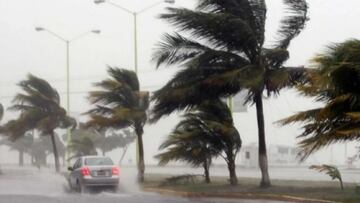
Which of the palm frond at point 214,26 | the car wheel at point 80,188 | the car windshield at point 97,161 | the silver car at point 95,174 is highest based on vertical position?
the palm frond at point 214,26

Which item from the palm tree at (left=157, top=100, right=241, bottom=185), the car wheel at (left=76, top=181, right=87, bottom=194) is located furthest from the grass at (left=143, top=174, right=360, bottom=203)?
the car wheel at (left=76, top=181, right=87, bottom=194)

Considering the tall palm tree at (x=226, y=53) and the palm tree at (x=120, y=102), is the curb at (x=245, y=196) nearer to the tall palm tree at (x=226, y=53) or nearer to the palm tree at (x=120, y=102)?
the tall palm tree at (x=226, y=53)

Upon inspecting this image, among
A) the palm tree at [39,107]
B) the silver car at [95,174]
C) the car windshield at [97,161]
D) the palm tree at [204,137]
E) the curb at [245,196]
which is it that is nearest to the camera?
the curb at [245,196]

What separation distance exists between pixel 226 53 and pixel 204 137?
3185mm

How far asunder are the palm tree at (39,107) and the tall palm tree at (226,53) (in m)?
22.3

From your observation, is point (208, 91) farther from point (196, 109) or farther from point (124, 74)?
point (124, 74)

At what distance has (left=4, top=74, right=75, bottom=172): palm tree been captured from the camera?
45719 mm

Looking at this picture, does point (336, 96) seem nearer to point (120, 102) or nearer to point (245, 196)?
point (245, 196)

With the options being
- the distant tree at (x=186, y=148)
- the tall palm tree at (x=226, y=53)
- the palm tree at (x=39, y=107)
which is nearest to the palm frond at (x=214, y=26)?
the tall palm tree at (x=226, y=53)

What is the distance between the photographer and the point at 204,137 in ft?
83.1

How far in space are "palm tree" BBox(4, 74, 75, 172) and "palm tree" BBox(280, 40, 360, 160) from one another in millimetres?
31516

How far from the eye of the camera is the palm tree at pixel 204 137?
25.2 meters

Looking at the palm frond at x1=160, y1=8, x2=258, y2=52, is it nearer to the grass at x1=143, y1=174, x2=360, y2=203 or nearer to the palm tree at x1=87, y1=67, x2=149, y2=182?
the grass at x1=143, y1=174, x2=360, y2=203

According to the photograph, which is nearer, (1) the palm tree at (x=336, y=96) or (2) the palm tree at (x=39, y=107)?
(1) the palm tree at (x=336, y=96)
